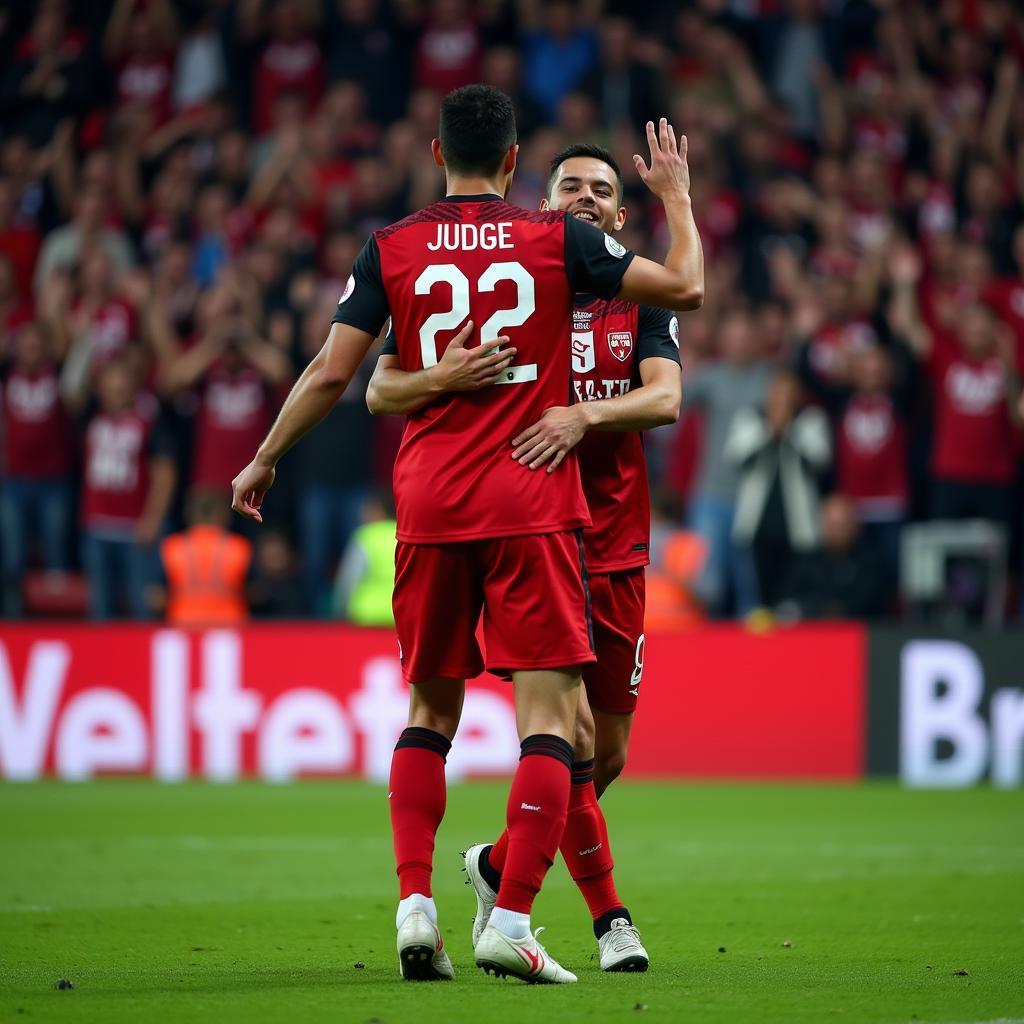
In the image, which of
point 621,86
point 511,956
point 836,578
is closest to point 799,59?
point 621,86

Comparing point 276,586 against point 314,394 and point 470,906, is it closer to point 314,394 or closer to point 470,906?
point 470,906

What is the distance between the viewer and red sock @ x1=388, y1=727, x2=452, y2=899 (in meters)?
5.12

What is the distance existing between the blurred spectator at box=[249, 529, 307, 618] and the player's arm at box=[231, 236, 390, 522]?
9404 mm

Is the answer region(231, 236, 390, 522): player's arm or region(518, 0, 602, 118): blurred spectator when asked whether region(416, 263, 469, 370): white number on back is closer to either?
region(231, 236, 390, 522): player's arm

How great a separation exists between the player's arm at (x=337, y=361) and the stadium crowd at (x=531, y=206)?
27.0ft

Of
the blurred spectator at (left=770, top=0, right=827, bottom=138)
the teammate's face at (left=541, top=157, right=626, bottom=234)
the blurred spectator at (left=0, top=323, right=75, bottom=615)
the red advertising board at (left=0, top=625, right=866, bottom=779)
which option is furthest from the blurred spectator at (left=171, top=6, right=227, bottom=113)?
the teammate's face at (left=541, top=157, right=626, bottom=234)

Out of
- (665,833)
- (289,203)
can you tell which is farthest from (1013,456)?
(289,203)

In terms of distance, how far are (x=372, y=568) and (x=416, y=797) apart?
28.0 feet

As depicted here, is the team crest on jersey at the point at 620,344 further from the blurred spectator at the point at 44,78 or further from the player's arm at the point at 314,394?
the blurred spectator at the point at 44,78

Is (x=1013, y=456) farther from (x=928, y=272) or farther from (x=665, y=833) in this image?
(x=665, y=833)

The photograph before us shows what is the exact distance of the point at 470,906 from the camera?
715 cm

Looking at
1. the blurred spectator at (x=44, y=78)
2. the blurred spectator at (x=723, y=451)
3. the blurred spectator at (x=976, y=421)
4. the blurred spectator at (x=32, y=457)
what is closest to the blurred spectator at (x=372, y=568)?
the blurred spectator at (x=723, y=451)

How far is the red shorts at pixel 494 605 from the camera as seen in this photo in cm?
505

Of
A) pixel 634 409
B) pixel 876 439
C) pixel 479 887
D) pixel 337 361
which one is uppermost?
pixel 876 439
